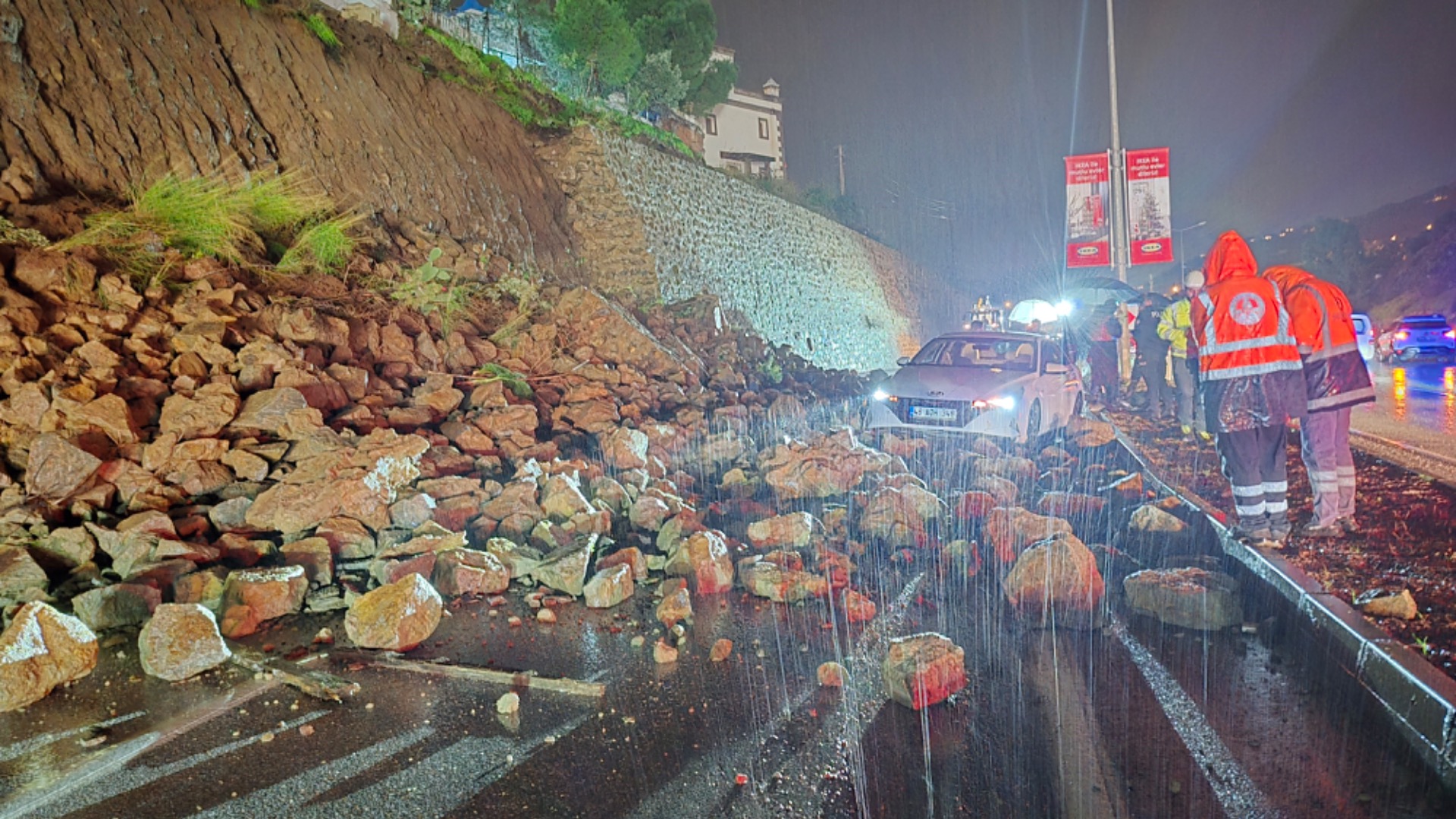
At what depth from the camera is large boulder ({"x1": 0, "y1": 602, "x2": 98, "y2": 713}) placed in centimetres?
335

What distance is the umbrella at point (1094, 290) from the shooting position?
1877 centimetres

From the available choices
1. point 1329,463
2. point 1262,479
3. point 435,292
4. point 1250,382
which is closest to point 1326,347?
point 1250,382

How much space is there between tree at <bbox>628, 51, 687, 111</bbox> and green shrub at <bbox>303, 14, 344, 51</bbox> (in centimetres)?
1675

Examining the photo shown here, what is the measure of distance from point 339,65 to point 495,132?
2.68 metres

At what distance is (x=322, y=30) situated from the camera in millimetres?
10523

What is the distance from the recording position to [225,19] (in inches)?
362

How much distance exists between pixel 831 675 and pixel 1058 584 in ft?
5.35

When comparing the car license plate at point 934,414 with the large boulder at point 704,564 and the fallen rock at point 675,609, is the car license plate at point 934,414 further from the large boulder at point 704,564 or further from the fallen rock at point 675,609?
the fallen rock at point 675,609

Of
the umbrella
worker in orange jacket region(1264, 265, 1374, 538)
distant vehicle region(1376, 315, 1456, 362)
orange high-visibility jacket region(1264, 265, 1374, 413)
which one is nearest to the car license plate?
worker in orange jacket region(1264, 265, 1374, 538)

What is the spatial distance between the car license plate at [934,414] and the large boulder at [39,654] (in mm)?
7364

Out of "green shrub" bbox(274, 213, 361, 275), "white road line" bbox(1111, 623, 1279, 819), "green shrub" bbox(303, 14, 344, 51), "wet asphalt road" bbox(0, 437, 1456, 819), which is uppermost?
"green shrub" bbox(303, 14, 344, 51)

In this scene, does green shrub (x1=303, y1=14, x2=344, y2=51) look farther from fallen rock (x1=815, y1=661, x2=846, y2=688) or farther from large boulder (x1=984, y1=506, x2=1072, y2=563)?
fallen rock (x1=815, y1=661, x2=846, y2=688)

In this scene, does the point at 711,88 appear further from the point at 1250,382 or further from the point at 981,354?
the point at 1250,382

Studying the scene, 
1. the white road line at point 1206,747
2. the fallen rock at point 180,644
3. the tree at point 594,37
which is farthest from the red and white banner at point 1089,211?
the fallen rock at point 180,644
